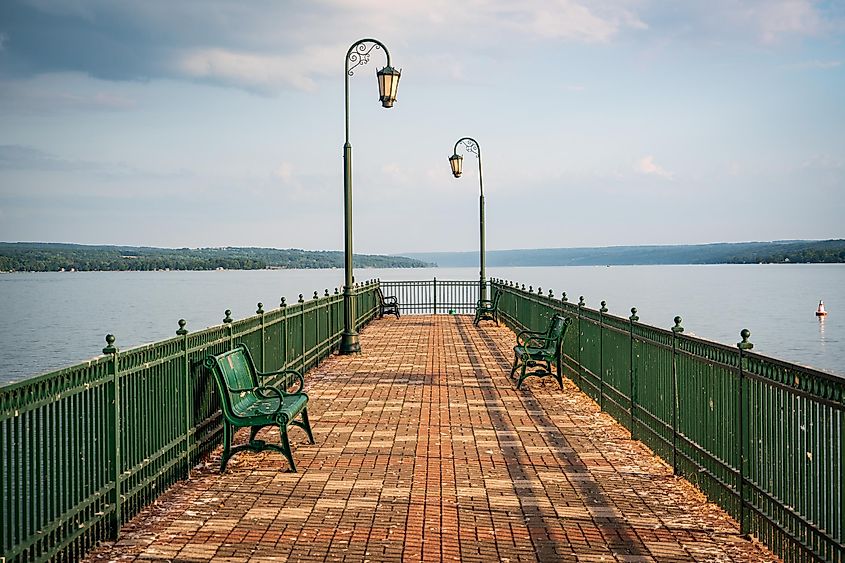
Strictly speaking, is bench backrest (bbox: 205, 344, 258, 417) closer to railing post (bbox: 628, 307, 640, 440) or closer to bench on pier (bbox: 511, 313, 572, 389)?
railing post (bbox: 628, 307, 640, 440)

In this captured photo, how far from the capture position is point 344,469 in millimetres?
8359

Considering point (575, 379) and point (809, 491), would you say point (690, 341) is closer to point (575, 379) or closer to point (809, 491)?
point (809, 491)

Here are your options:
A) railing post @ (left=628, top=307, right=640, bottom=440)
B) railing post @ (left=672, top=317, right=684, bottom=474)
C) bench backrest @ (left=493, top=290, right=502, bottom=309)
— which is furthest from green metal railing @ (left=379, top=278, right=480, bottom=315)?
railing post @ (left=672, top=317, right=684, bottom=474)

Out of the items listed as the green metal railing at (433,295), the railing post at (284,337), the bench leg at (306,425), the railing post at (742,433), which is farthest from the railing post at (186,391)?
the green metal railing at (433,295)

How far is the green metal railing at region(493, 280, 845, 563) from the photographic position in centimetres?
518

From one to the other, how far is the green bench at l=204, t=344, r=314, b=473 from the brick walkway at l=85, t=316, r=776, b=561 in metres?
0.24

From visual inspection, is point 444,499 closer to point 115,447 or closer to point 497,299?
point 115,447

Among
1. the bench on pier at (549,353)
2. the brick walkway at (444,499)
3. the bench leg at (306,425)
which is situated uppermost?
the bench on pier at (549,353)

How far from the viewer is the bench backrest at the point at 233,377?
825 centimetres

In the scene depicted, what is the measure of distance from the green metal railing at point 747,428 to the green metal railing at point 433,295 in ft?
93.1

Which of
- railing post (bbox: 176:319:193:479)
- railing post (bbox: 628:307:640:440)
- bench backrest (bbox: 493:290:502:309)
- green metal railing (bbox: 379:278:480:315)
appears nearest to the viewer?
railing post (bbox: 176:319:193:479)

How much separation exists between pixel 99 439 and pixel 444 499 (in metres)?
2.80

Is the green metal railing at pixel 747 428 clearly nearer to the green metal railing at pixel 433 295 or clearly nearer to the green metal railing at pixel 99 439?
the green metal railing at pixel 99 439

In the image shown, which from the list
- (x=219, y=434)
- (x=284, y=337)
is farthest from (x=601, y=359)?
(x=219, y=434)
